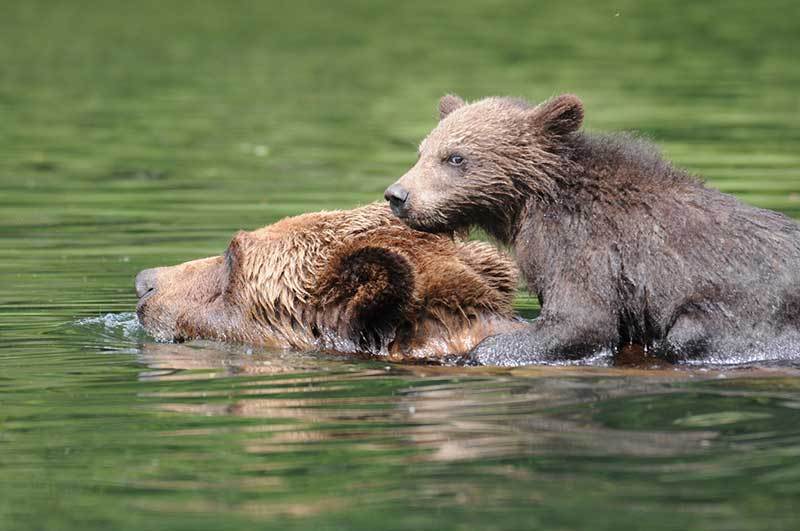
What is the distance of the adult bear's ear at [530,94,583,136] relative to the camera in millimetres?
9008

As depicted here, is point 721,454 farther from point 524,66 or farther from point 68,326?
point 524,66

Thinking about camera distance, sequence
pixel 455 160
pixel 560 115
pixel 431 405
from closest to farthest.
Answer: pixel 431 405, pixel 560 115, pixel 455 160

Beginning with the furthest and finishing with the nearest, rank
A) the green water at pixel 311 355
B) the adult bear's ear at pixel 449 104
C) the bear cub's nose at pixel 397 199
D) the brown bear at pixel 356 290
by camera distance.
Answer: the adult bear's ear at pixel 449 104, the bear cub's nose at pixel 397 199, the brown bear at pixel 356 290, the green water at pixel 311 355

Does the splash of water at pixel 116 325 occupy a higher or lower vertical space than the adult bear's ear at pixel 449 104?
lower

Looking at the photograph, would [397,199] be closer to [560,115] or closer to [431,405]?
[560,115]

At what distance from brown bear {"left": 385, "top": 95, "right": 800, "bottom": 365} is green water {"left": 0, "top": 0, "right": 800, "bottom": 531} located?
0.35 metres

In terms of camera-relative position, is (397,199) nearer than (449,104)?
Yes

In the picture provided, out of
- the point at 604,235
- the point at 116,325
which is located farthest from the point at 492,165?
the point at 116,325

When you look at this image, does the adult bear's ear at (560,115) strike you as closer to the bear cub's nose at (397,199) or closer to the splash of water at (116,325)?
the bear cub's nose at (397,199)

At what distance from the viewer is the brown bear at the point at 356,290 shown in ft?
27.4

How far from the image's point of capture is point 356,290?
839 centimetres

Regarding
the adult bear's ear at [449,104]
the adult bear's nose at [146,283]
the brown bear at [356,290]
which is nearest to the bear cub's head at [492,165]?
the brown bear at [356,290]

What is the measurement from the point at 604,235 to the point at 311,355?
1776mm

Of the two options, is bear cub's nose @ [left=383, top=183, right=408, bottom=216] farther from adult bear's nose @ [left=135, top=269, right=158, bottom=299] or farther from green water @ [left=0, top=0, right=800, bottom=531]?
adult bear's nose @ [left=135, top=269, right=158, bottom=299]
